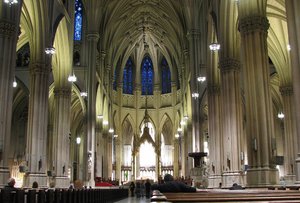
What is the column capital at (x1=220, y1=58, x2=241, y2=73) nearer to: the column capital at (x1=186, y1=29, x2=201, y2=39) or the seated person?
the column capital at (x1=186, y1=29, x2=201, y2=39)

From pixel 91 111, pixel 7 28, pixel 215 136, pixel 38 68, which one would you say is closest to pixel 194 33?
pixel 91 111

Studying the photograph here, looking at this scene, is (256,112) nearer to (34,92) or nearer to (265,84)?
(265,84)

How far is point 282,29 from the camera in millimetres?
28719

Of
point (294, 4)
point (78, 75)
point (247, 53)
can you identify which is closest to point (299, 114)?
point (294, 4)

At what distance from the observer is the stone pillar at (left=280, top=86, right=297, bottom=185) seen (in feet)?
89.0

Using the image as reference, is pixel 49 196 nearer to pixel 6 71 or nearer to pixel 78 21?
pixel 6 71

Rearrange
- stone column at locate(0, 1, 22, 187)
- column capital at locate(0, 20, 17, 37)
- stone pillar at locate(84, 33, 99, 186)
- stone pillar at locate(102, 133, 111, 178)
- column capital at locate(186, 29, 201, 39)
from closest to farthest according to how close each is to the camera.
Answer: stone column at locate(0, 1, 22, 187) → column capital at locate(0, 20, 17, 37) → stone pillar at locate(84, 33, 99, 186) → column capital at locate(186, 29, 201, 39) → stone pillar at locate(102, 133, 111, 178)

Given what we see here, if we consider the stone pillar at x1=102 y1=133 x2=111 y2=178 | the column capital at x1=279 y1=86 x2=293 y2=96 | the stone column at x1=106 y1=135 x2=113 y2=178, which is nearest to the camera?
the column capital at x1=279 y1=86 x2=293 y2=96

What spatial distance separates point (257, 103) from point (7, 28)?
1079cm

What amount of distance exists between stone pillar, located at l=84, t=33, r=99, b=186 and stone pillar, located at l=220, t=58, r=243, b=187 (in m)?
14.3

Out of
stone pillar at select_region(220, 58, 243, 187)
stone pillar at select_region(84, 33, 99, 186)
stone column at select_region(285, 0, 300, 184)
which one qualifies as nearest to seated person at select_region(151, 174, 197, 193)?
stone column at select_region(285, 0, 300, 184)

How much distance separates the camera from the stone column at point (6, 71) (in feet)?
50.7

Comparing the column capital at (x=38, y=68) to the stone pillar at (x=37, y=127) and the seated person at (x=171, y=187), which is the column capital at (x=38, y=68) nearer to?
the stone pillar at (x=37, y=127)

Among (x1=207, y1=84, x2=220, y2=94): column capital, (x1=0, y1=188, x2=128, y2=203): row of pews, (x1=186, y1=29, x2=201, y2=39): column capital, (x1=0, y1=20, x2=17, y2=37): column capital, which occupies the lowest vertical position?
(x1=0, y1=188, x2=128, y2=203): row of pews
